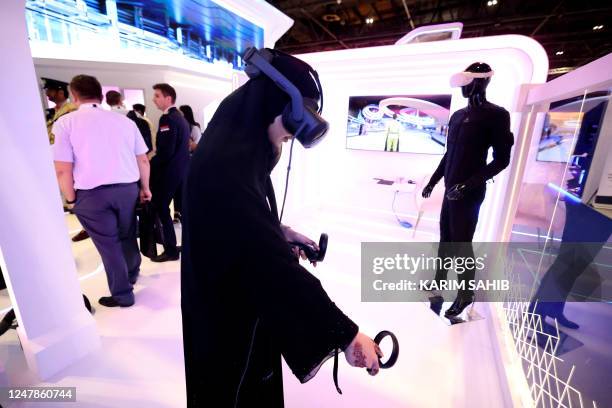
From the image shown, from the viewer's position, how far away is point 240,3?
275 centimetres

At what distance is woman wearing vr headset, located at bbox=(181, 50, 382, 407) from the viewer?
26.5 inches

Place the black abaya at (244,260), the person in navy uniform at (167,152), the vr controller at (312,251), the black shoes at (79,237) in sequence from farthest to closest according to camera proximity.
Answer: the black shoes at (79,237) → the person in navy uniform at (167,152) → the vr controller at (312,251) → the black abaya at (244,260)

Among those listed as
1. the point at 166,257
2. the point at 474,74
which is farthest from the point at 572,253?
the point at 166,257

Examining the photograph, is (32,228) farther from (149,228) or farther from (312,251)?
(312,251)

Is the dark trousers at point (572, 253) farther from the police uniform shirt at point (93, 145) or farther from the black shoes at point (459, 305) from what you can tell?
the police uniform shirt at point (93, 145)

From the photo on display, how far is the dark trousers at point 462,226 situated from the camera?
2.01 meters

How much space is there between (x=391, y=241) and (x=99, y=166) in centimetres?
319

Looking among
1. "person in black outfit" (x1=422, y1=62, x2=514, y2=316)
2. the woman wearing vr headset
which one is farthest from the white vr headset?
the woman wearing vr headset

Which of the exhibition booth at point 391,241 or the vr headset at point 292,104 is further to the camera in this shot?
the exhibition booth at point 391,241

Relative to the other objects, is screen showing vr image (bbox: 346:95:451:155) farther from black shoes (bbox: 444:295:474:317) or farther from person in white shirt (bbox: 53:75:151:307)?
person in white shirt (bbox: 53:75:151:307)

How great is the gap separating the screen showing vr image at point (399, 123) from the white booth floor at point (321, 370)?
2.63m

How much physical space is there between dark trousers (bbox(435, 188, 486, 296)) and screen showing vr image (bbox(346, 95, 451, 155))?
2348mm

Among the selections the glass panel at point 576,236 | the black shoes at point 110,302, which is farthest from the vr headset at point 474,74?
the black shoes at point 110,302

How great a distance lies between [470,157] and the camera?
1.98 m
